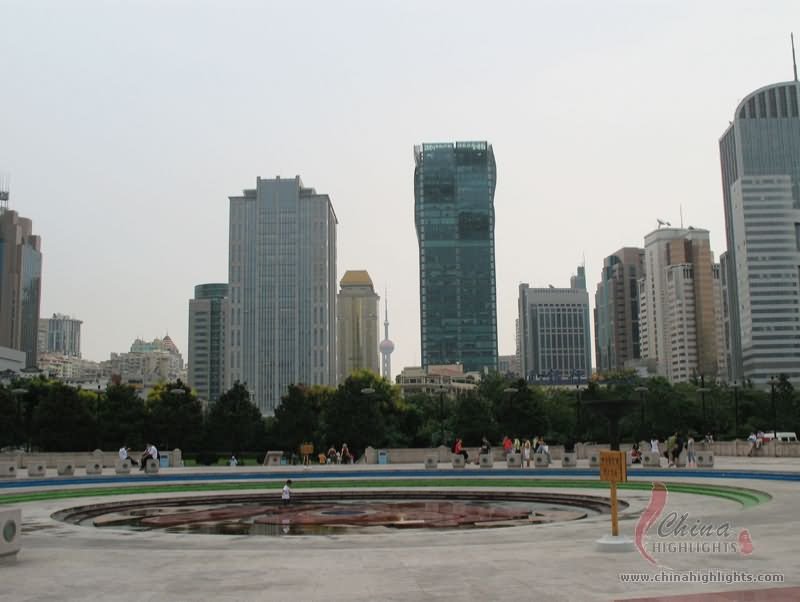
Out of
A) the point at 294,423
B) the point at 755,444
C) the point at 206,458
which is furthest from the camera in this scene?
the point at 294,423

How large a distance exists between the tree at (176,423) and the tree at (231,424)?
129cm

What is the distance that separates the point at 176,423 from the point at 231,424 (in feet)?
15.3

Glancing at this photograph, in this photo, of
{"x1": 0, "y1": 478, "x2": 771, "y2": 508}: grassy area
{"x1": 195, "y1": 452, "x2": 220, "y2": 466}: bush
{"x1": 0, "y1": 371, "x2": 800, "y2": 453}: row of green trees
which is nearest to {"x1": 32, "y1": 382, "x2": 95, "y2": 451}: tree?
{"x1": 0, "y1": 371, "x2": 800, "y2": 453}: row of green trees

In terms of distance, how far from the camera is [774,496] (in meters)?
26.0

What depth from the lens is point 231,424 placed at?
70.4m

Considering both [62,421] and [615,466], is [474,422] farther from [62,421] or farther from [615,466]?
[615,466]

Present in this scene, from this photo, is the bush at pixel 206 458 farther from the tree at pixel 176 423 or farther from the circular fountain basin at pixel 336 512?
the circular fountain basin at pixel 336 512

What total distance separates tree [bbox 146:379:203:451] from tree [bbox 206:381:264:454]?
129cm

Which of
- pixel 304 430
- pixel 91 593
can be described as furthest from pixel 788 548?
pixel 304 430

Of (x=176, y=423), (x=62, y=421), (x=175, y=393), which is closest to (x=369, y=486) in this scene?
(x=176, y=423)

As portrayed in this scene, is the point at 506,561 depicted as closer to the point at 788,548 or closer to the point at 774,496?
the point at 788,548

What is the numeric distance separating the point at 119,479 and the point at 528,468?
71.1 ft

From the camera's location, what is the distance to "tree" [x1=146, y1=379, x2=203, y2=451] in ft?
230

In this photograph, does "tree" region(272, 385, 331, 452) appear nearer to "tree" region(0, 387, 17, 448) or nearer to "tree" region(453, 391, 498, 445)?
"tree" region(453, 391, 498, 445)
